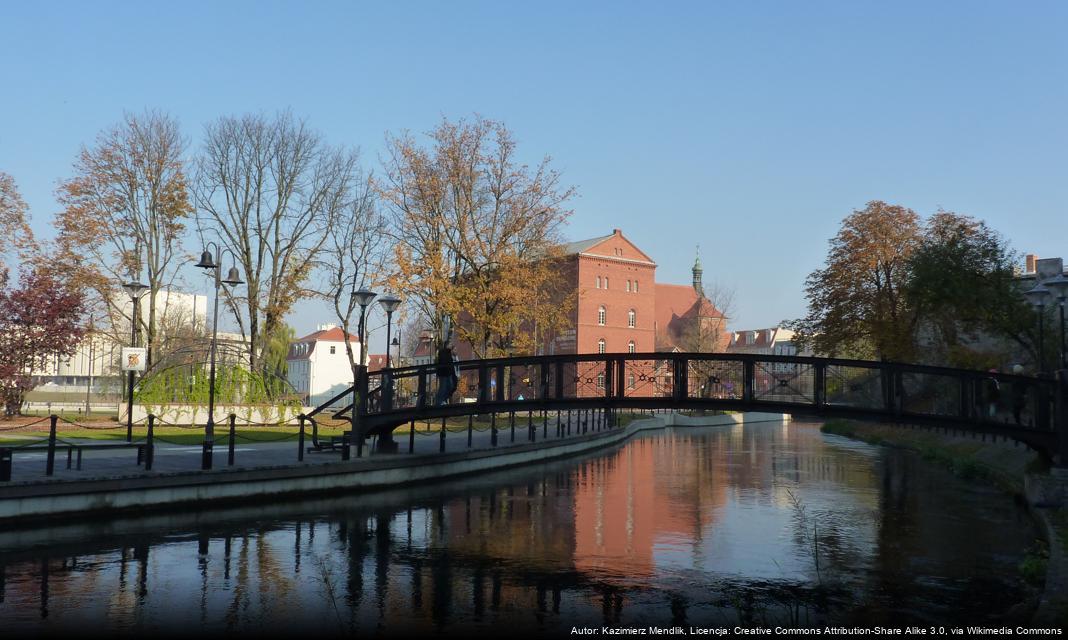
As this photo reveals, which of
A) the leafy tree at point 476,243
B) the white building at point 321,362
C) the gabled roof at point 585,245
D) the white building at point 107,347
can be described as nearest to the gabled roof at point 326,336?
the white building at point 321,362

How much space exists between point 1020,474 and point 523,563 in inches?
618

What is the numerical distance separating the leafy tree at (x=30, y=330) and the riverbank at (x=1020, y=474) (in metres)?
31.6

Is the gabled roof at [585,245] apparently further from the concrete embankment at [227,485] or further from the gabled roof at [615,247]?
the concrete embankment at [227,485]

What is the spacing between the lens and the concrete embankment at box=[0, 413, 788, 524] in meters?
13.9

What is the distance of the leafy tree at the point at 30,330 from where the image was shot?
2961 cm

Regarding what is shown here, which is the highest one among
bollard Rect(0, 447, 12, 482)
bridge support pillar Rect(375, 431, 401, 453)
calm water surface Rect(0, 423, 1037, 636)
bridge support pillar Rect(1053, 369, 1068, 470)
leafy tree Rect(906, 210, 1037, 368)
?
leafy tree Rect(906, 210, 1037, 368)

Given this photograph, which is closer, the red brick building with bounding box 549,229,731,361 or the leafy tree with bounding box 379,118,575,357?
the leafy tree with bounding box 379,118,575,357

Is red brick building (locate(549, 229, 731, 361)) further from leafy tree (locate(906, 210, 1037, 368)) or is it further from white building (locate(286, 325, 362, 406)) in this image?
white building (locate(286, 325, 362, 406))

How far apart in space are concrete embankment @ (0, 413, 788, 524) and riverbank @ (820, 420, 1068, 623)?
1420cm

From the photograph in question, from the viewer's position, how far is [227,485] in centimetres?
1678

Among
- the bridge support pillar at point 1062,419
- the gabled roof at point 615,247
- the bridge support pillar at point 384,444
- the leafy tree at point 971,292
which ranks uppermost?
the gabled roof at point 615,247

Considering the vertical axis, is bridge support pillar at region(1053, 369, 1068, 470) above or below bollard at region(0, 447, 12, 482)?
above

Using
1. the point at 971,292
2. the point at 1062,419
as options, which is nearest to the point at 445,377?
the point at 1062,419

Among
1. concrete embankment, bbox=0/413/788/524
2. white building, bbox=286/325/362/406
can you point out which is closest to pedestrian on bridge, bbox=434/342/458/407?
concrete embankment, bbox=0/413/788/524
